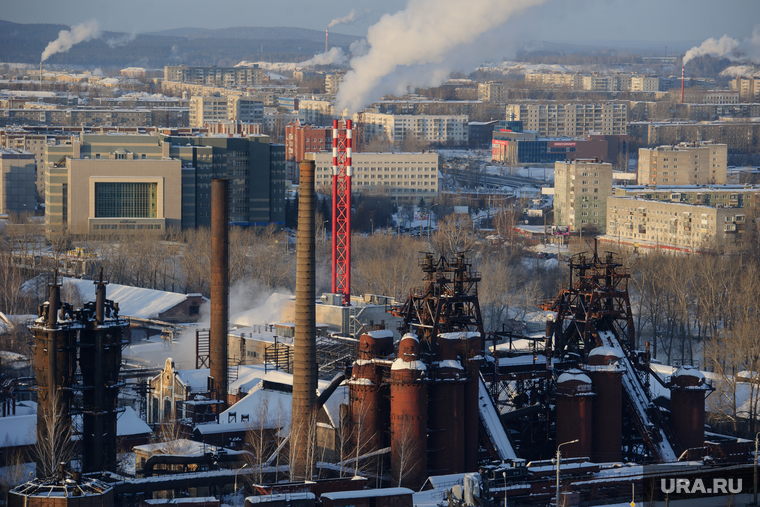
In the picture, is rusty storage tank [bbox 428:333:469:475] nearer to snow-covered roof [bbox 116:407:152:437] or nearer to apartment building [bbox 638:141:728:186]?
snow-covered roof [bbox 116:407:152:437]

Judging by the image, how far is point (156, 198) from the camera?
79812mm

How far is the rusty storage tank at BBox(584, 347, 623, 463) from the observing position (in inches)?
1316

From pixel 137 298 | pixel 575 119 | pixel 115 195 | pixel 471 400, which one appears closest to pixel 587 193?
pixel 115 195

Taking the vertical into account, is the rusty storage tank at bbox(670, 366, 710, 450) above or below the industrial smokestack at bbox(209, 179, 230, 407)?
below

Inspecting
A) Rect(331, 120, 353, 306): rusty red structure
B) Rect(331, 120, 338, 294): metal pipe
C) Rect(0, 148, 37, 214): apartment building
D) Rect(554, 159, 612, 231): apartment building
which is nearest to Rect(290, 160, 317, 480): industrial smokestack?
Rect(331, 120, 353, 306): rusty red structure

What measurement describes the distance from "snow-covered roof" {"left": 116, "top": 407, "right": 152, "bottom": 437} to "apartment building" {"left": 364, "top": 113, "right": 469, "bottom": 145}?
119180mm

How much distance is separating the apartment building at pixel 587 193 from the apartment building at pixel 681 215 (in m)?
1.34

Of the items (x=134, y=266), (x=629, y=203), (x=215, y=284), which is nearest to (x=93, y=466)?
(x=215, y=284)

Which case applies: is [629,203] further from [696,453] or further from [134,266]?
[696,453]

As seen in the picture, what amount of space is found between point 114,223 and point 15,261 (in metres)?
13.5

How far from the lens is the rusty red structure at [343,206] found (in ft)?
161

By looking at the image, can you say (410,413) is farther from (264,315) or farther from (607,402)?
(264,315)

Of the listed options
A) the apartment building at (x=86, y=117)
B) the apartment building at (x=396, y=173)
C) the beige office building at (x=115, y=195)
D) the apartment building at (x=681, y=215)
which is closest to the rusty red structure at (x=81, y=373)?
the beige office building at (x=115, y=195)

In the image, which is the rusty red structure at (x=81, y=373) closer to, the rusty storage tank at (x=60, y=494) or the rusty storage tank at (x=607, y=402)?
the rusty storage tank at (x=60, y=494)
